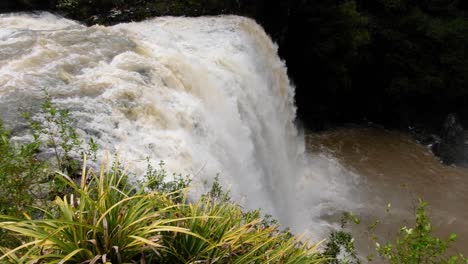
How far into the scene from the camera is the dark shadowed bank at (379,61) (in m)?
14.8

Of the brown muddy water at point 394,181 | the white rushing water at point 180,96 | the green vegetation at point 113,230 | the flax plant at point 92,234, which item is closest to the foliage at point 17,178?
the green vegetation at point 113,230

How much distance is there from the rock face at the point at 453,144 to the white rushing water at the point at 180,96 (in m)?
4.71

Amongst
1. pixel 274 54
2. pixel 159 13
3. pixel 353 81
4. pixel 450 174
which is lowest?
pixel 450 174

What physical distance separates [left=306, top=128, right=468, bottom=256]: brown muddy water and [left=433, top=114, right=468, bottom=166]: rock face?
348 millimetres

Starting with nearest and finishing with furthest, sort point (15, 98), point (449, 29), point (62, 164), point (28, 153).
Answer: point (28, 153), point (62, 164), point (15, 98), point (449, 29)

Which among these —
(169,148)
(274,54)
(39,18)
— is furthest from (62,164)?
(274,54)

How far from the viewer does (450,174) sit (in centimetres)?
1369

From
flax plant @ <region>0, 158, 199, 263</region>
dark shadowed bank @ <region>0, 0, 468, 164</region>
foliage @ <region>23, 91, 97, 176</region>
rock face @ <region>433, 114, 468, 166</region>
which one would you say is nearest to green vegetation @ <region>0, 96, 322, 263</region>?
flax plant @ <region>0, 158, 199, 263</region>

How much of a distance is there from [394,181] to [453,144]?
146 inches

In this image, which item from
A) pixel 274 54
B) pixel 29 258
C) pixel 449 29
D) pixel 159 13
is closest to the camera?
pixel 29 258

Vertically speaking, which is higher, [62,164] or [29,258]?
[29,258]

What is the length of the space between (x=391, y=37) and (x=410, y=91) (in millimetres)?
2134

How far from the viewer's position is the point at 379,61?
16594 millimetres

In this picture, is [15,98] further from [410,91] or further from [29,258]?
[410,91]
